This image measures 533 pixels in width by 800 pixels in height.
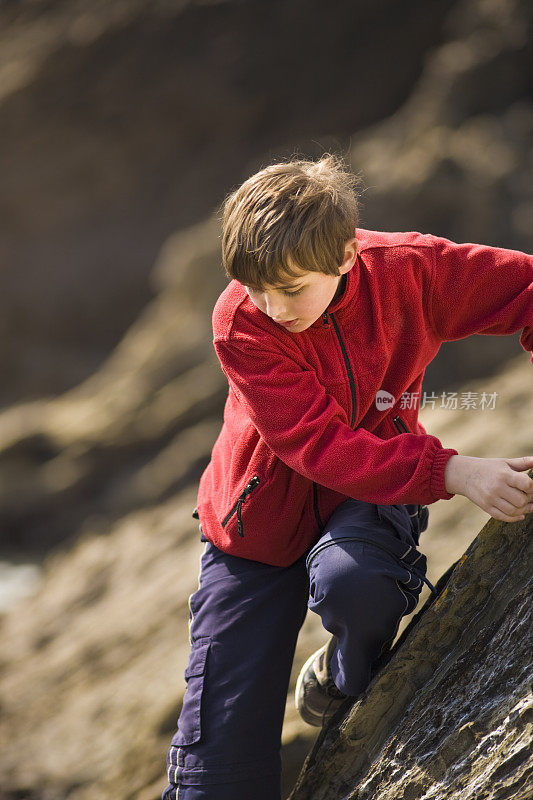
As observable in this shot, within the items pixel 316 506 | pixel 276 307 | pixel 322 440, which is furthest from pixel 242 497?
pixel 276 307

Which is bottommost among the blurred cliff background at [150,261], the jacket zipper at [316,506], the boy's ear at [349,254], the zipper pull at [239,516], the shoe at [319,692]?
the shoe at [319,692]

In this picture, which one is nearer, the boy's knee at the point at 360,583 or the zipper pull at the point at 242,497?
the boy's knee at the point at 360,583

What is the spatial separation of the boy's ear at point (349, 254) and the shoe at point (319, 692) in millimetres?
688

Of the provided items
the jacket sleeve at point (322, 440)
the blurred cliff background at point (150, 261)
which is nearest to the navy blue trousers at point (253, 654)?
the jacket sleeve at point (322, 440)

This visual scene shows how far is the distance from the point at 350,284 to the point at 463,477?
368mm

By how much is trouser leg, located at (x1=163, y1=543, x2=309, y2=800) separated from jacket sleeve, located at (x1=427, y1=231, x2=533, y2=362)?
50cm

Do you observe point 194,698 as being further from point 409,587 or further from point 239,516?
point 409,587

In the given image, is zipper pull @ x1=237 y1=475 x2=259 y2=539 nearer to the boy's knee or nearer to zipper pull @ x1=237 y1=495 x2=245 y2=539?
zipper pull @ x1=237 y1=495 x2=245 y2=539

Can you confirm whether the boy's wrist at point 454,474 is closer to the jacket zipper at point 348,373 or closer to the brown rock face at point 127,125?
the jacket zipper at point 348,373

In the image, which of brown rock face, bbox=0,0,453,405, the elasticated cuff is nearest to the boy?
the elasticated cuff

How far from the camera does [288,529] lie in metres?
1.43

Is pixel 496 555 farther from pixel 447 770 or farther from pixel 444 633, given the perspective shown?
pixel 447 770

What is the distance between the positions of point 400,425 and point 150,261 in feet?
14.0

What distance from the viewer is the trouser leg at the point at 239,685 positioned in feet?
4.70
